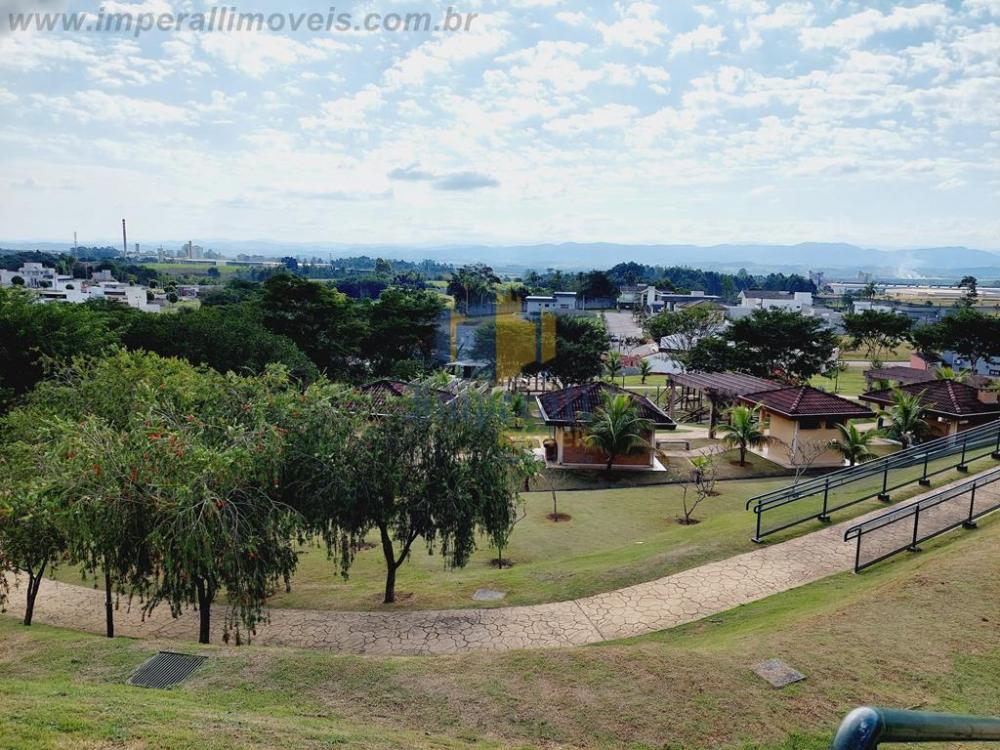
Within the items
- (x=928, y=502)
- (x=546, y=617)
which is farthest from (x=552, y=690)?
(x=928, y=502)

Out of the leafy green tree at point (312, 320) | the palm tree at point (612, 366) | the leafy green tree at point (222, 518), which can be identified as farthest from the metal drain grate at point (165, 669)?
the palm tree at point (612, 366)

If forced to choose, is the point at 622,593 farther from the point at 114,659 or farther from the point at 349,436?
the point at 114,659

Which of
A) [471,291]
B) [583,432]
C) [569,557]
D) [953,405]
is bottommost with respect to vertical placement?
[569,557]

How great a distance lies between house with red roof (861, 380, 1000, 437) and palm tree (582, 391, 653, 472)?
1353 centimetres

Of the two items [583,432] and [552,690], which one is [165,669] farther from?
[583,432]

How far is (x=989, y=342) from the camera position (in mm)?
51031

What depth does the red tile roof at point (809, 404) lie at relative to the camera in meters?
27.8

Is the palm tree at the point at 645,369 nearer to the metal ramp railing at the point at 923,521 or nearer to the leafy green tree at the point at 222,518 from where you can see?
the metal ramp railing at the point at 923,521

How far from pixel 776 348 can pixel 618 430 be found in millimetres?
26292

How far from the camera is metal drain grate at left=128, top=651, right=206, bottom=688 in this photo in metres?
8.88

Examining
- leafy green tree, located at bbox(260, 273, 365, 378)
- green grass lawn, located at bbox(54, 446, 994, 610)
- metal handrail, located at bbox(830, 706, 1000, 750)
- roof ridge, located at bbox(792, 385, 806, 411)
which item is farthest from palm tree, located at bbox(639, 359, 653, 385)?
metal handrail, located at bbox(830, 706, 1000, 750)

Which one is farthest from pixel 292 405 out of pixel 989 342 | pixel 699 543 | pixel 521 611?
pixel 989 342

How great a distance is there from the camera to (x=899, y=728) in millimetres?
2369

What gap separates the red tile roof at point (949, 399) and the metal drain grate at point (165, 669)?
3054 cm
